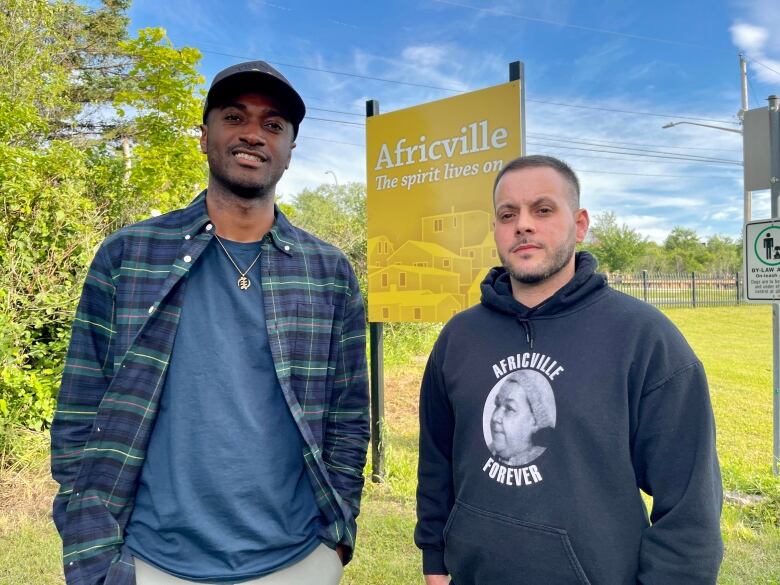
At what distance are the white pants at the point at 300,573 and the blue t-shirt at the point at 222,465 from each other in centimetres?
3

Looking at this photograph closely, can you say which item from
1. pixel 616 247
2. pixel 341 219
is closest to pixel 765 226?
pixel 341 219

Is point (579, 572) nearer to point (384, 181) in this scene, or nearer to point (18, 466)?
point (384, 181)

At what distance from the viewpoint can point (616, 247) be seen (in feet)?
140

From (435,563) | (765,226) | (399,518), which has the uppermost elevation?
(765,226)

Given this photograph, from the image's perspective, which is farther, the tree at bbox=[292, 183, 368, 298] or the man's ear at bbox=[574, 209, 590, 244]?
the tree at bbox=[292, 183, 368, 298]

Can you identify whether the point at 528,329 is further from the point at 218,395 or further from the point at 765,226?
the point at 765,226

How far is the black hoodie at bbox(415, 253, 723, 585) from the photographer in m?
1.45

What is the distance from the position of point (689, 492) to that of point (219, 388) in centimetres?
131

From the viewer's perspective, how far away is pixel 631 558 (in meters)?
1.49

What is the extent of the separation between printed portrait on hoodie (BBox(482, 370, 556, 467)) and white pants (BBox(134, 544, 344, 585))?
66 centimetres

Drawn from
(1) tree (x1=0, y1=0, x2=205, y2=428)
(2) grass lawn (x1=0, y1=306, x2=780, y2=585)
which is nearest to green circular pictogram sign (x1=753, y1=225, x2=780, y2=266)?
(2) grass lawn (x1=0, y1=306, x2=780, y2=585)

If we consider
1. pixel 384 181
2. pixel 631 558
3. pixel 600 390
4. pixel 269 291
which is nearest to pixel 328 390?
pixel 269 291

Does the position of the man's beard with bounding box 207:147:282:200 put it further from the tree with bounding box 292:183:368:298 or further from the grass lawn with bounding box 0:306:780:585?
the tree with bounding box 292:183:368:298

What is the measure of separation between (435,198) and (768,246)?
9.15 feet
